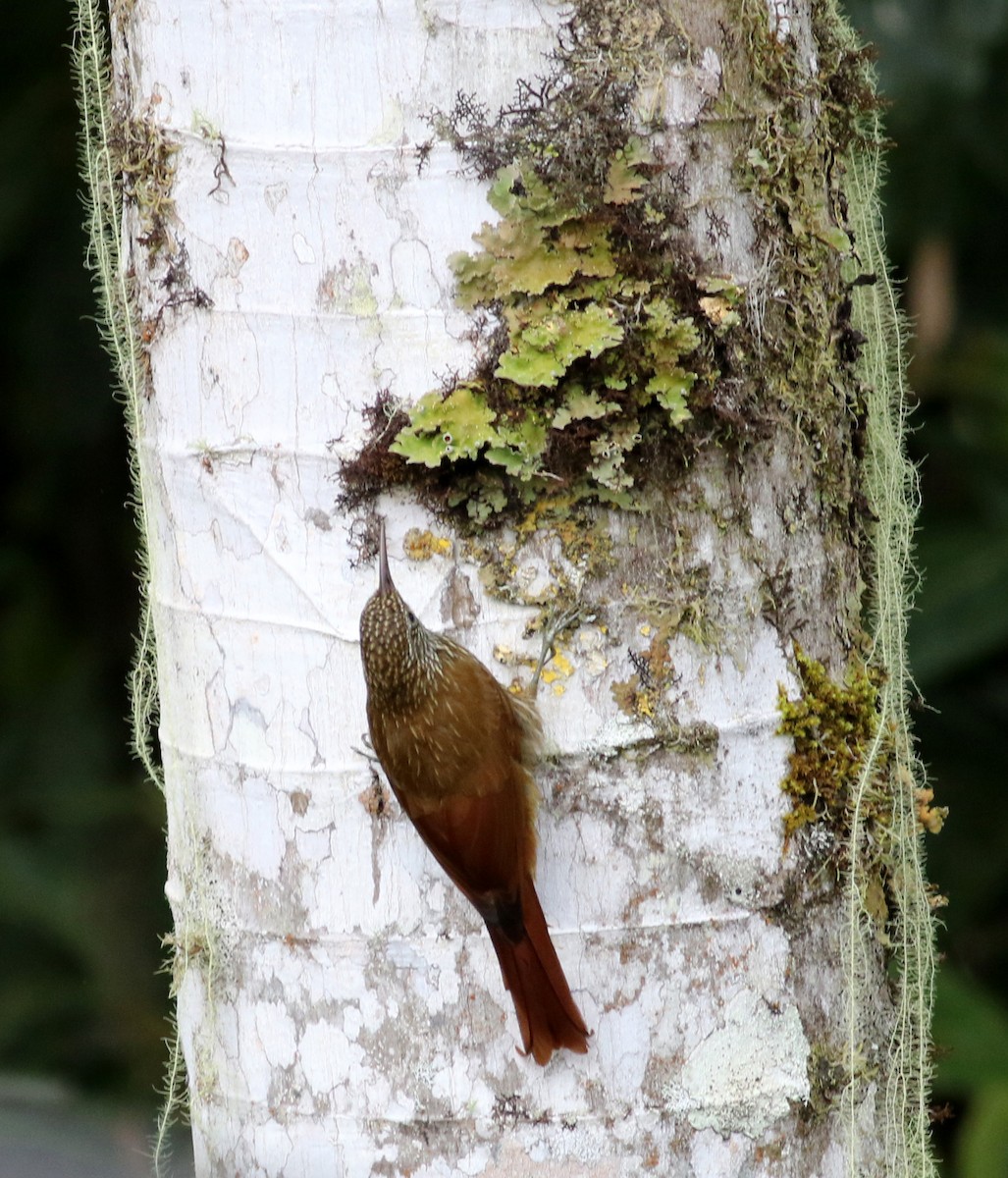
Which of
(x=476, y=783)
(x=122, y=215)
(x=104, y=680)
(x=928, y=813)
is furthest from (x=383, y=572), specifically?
(x=104, y=680)

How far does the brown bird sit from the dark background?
232 cm

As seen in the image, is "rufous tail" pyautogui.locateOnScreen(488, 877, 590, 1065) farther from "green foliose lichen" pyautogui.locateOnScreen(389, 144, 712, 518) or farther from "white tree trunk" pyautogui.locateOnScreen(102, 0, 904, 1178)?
"green foliose lichen" pyautogui.locateOnScreen(389, 144, 712, 518)

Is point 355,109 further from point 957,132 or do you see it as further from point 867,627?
point 957,132

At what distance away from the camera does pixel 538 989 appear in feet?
6.67

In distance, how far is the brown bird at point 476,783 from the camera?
2.05 m

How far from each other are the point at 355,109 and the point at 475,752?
91 cm

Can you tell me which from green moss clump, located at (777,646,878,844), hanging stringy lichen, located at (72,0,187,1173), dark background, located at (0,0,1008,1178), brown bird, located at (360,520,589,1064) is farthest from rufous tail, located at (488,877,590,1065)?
dark background, located at (0,0,1008,1178)

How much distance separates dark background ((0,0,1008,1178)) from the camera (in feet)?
14.6

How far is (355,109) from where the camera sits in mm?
2041

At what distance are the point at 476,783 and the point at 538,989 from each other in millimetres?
327

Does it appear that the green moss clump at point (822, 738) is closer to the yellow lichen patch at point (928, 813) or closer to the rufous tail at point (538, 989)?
the yellow lichen patch at point (928, 813)

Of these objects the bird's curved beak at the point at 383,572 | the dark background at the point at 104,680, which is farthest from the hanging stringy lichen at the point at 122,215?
the dark background at the point at 104,680

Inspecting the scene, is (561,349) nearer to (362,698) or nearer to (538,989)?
(362,698)

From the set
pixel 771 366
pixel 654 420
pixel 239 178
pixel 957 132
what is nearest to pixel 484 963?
pixel 654 420
